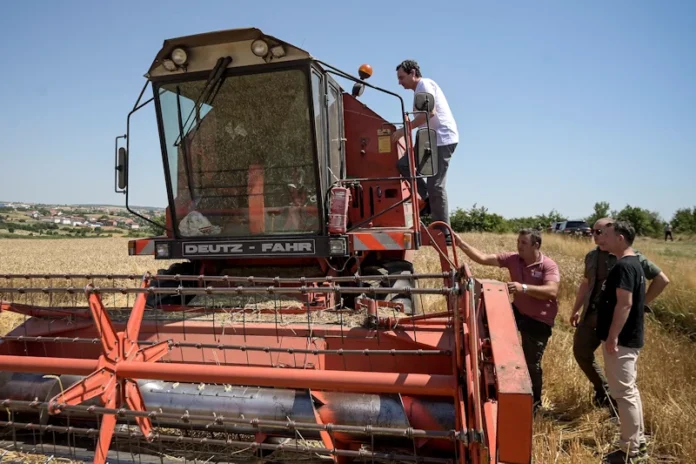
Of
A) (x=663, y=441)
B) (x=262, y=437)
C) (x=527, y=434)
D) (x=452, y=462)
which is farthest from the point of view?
(x=663, y=441)

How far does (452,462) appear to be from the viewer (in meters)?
2.24

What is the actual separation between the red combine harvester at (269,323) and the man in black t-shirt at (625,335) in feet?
2.75

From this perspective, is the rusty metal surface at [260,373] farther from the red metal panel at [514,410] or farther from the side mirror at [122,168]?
the side mirror at [122,168]

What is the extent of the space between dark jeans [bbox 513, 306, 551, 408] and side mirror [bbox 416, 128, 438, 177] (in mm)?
1270

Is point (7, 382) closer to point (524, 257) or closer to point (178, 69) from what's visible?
point (178, 69)

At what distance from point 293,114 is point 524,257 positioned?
6.52ft

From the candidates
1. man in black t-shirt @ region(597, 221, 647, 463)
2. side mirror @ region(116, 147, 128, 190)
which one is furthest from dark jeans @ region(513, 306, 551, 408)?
side mirror @ region(116, 147, 128, 190)

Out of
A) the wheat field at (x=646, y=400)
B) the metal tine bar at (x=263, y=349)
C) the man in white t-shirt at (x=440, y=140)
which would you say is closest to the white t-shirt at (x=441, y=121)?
the man in white t-shirt at (x=440, y=140)

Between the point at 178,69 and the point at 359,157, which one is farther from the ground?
the point at 178,69

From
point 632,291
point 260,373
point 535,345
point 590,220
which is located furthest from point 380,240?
point 590,220

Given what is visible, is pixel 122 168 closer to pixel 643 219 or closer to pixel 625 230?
pixel 625 230

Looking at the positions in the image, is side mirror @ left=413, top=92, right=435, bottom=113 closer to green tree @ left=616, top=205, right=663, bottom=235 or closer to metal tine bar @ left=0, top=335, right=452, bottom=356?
metal tine bar @ left=0, top=335, right=452, bottom=356

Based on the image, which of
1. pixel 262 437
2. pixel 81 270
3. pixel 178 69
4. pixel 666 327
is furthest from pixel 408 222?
pixel 81 270

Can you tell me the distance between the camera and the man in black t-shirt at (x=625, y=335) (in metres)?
3.10
